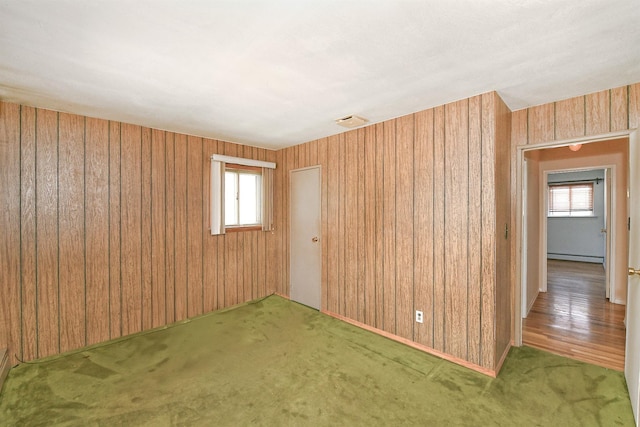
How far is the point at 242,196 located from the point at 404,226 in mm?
2428

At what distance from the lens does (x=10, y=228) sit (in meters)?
2.41

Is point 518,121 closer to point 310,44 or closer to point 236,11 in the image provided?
point 310,44

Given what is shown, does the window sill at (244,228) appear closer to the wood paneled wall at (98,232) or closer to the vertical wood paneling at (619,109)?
the wood paneled wall at (98,232)

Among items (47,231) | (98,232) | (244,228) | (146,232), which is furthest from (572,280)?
(47,231)

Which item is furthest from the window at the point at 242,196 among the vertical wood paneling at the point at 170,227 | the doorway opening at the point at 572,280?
the doorway opening at the point at 572,280

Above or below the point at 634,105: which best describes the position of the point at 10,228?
below

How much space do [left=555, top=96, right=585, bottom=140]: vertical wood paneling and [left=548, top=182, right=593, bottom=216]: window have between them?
628 cm

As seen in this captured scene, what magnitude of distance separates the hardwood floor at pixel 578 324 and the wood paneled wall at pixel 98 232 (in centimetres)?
394

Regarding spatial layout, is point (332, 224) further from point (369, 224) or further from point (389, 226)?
point (389, 226)

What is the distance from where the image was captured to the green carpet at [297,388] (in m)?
1.85

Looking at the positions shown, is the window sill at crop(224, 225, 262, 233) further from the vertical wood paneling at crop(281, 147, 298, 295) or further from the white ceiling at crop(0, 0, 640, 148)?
the white ceiling at crop(0, 0, 640, 148)

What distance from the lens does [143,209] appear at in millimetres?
3145

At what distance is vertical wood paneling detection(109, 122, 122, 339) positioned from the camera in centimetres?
292

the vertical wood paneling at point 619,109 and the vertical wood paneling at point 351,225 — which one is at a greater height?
the vertical wood paneling at point 619,109
